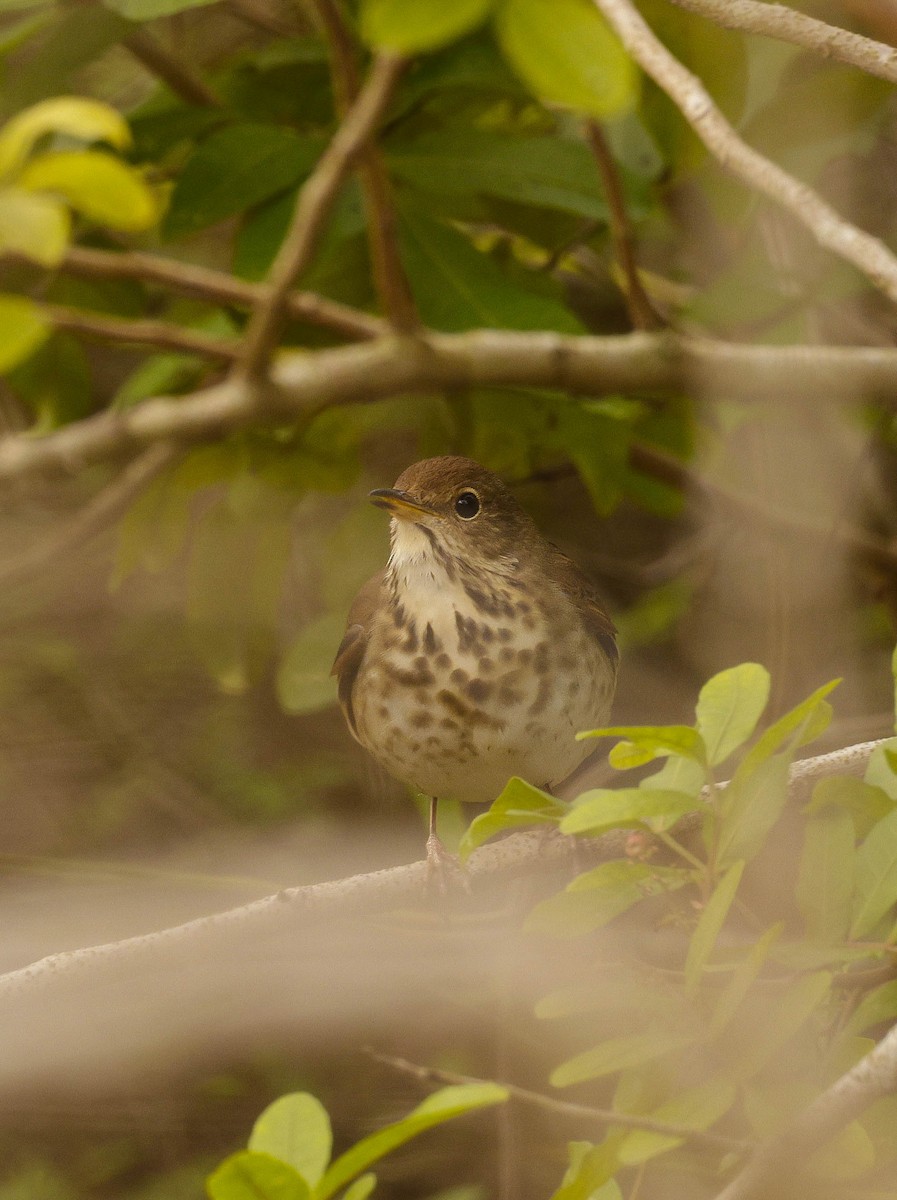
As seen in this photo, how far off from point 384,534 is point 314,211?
1029 mm

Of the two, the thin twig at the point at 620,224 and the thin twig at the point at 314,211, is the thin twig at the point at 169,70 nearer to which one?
the thin twig at the point at 620,224

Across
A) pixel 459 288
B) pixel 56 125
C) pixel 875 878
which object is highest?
pixel 56 125

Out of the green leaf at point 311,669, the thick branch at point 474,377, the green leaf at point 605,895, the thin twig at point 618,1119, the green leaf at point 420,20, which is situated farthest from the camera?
the green leaf at point 311,669

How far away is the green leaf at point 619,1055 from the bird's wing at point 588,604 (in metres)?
0.96

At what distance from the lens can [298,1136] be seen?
0.96m

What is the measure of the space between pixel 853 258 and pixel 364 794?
171 cm

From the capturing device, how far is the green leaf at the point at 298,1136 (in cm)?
95

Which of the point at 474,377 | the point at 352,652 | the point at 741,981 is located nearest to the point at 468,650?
the point at 352,652

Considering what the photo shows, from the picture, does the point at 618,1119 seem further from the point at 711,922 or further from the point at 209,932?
the point at 209,932

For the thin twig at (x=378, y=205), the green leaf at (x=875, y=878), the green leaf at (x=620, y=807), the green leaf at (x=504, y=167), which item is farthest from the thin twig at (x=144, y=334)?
the green leaf at (x=875, y=878)

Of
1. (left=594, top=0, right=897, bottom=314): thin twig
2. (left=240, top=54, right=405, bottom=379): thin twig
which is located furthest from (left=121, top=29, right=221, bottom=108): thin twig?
(left=594, top=0, right=897, bottom=314): thin twig

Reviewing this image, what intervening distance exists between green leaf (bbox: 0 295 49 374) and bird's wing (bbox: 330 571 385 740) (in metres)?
1.22

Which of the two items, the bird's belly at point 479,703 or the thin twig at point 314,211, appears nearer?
the thin twig at point 314,211

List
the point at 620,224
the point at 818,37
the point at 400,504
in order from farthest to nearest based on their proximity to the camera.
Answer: the point at 400,504, the point at 620,224, the point at 818,37
